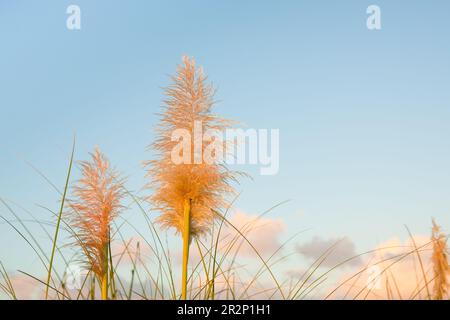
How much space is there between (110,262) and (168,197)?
75 centimetres

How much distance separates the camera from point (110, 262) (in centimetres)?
390

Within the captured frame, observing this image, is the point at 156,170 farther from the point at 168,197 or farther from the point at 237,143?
the point at 237,143
